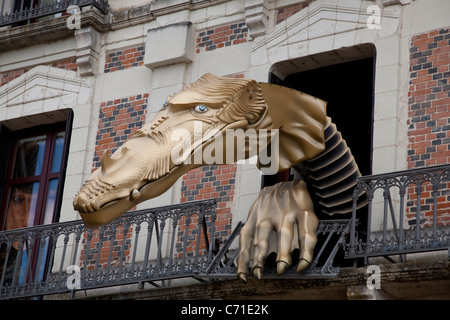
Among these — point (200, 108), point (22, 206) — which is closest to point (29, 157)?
point (22, 206)

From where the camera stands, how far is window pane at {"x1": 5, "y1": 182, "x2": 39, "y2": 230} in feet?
54.2

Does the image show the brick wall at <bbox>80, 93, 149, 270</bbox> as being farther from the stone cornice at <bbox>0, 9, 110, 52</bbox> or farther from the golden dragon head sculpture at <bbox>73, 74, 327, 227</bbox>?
the golden dragon head sculpture at <bbox>73, 74, 327, 227</bbox>

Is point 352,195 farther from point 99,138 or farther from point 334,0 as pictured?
point 99,138

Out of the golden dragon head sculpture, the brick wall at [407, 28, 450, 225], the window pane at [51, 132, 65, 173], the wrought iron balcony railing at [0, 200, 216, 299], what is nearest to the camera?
the golden dragon head sculpture

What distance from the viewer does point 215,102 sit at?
12.4 m

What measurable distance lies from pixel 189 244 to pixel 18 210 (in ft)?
9.93

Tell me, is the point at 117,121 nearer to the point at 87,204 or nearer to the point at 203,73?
the point at 203,73

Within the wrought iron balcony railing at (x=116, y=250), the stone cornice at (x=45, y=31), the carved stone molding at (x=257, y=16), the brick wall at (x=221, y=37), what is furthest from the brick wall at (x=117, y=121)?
the carved stone molding at (x=257, y=16)

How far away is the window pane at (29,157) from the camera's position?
1673 centimetres

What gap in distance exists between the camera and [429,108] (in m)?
13.7

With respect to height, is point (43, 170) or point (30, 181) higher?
point (43, 170)

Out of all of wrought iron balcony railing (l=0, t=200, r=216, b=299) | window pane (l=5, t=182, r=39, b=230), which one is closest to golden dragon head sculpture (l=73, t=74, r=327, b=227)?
wrought iron balcony railing (l=0, t=200, r=216, b=299)

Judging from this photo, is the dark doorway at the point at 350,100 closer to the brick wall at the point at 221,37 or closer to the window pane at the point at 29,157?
the brick wall at the point at 221,37

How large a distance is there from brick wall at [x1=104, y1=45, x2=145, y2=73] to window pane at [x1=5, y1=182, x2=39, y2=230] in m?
1.80
